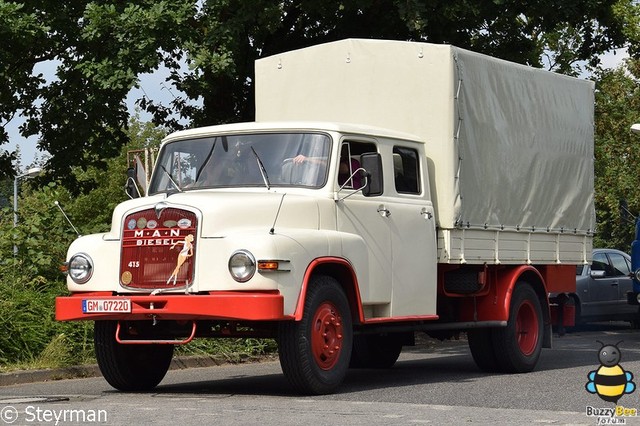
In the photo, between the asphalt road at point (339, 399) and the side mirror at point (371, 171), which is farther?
the side mirror at point (371, 171)

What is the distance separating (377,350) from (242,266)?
4962 millimetres

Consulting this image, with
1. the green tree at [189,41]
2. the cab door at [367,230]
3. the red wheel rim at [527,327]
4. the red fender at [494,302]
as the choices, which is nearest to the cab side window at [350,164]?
the cab door at [367,230]

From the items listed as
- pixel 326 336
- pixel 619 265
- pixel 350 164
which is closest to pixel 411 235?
pixel 350 164

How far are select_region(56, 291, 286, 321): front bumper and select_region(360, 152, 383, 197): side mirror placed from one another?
1.83 metres

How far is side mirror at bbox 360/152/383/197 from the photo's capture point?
40.2 feet

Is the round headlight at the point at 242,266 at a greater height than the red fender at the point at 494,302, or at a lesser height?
greater

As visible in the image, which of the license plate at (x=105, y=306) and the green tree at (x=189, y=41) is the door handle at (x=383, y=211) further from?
the green tree at (x=189, y=41)

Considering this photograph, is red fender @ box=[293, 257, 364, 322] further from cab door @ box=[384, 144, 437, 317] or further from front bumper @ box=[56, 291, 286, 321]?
cab door @ box=[384, 144, 437, 317]

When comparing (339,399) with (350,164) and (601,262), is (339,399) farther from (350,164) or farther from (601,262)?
(601,262)

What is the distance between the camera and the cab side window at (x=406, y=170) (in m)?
13.1

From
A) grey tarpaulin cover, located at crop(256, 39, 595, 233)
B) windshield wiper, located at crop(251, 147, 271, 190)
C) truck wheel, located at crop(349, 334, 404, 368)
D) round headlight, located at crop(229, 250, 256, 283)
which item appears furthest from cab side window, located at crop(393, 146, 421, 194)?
truck wheel, located at crop(349, 334, 404, 368)

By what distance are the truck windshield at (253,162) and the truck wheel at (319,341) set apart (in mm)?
1080

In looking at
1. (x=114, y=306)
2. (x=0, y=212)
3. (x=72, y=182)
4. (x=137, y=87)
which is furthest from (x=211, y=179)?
(x=72, y=182)

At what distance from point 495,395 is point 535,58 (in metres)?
13.2
